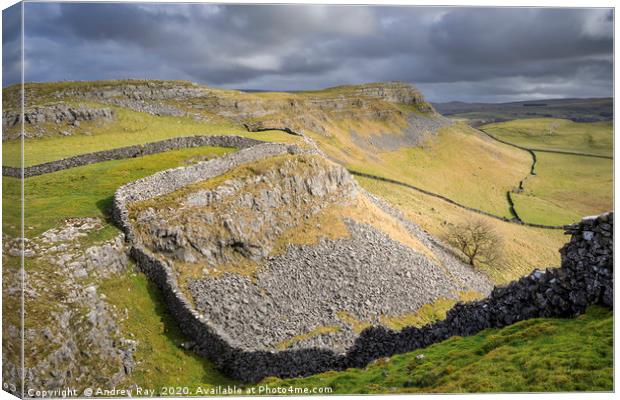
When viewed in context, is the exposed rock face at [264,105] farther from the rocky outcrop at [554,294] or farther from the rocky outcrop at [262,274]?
the rocky outcrop at [554,294]

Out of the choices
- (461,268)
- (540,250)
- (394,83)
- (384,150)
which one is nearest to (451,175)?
(384,150)

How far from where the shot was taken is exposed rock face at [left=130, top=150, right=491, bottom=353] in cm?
2323

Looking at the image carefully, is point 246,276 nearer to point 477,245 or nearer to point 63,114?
point 477,245

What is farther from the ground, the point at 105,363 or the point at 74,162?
the point at 74,162

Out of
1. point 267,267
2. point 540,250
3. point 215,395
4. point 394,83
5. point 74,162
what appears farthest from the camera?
point 394,83

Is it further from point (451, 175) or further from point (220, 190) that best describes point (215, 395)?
point (451, 175)

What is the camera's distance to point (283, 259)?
27594 mm

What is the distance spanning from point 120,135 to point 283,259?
2971cm

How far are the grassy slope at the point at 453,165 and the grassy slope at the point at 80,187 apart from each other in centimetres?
3538

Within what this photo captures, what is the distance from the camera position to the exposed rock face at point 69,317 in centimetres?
1636

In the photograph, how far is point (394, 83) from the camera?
481 feet

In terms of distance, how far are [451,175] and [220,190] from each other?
7050 centimetres

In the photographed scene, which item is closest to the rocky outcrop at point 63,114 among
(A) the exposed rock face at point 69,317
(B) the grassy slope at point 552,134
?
(A) the exposed rock face at point 69,317

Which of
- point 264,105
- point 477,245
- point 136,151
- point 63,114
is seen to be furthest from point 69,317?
point 264,105
